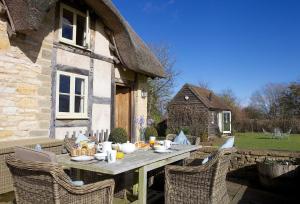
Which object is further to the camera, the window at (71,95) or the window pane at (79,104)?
the window pane at (79,104)

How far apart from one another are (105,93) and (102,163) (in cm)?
512

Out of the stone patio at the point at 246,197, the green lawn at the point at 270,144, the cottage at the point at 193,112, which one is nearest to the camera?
the stone patio at the point at 246,197

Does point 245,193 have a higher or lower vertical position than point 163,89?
lower

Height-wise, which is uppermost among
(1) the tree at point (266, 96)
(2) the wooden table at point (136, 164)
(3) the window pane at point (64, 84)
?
(1) the tree at point (266, 96)

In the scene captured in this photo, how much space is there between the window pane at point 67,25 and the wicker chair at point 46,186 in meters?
4.97

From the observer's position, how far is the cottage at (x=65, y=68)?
579 centimetres

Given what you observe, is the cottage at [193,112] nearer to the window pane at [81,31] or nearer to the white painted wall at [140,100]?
the white painted wall at [140,100]

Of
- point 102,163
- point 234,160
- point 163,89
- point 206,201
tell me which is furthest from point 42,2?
point 163,89

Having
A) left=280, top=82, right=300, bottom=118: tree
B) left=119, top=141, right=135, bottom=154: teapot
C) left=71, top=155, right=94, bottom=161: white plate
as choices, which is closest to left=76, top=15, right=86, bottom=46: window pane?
left=119, top=141, right=135, bottom=154: teapot

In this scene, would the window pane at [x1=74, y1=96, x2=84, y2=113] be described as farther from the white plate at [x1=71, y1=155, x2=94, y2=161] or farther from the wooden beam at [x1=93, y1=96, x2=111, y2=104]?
the white plate at [x1=71, y1=155, x2=94, y2=161]

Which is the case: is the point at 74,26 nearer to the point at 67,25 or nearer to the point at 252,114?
the point at 67,25

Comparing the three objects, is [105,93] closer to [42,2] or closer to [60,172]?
[42,2]

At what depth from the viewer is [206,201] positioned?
3.63 metres

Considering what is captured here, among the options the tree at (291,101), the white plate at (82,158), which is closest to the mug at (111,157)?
the white plate at (82,158)
